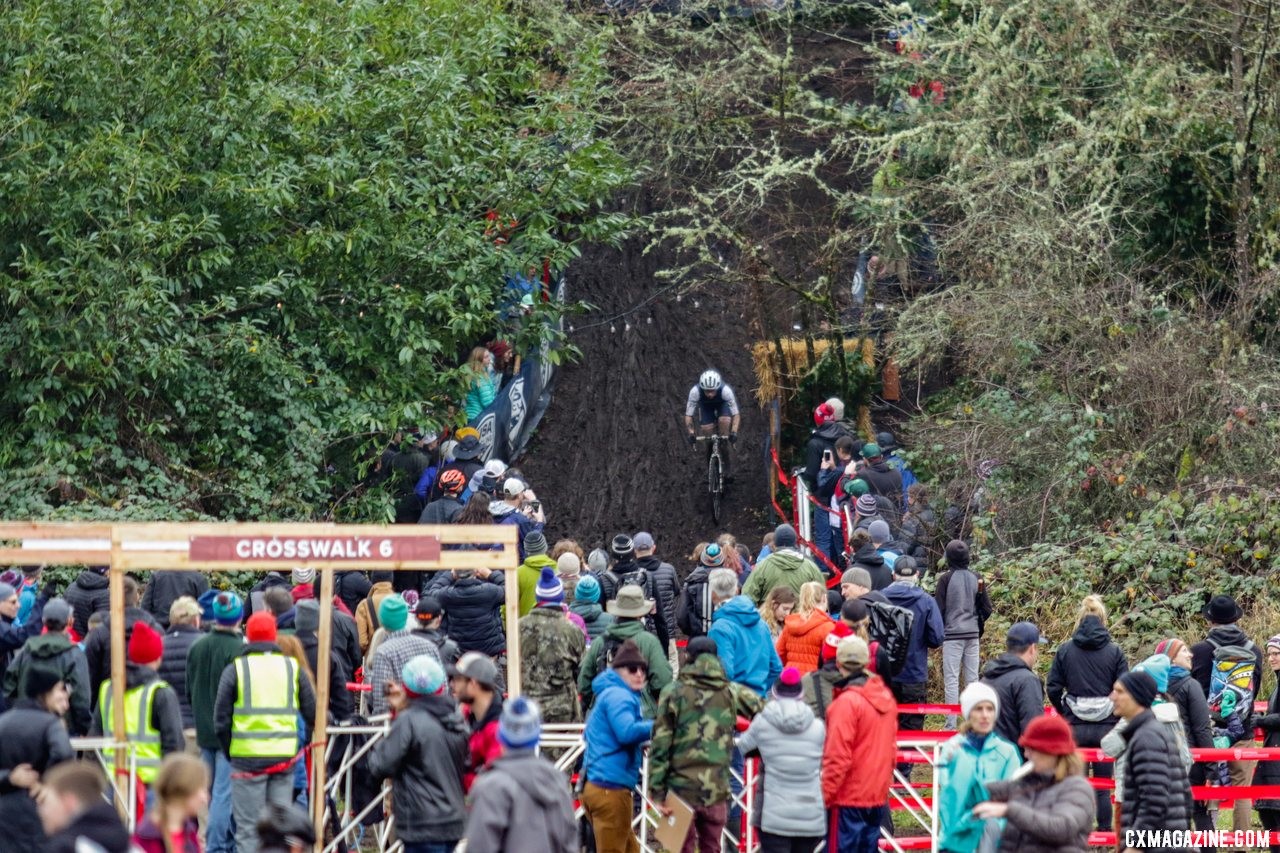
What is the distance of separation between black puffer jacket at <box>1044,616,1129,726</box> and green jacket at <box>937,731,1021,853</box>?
9.16ft

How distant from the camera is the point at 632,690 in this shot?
10797 millimetres

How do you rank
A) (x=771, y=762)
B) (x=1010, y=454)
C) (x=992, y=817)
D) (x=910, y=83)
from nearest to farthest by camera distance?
1. (x=992, y=817)
2. (x=771, y=762)
3. (x=1010, y=454)
4. (x=910, y=83)

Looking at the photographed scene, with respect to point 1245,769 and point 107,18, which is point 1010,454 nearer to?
point 1245,769

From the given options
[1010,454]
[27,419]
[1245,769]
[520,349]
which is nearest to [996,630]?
[1010,454]

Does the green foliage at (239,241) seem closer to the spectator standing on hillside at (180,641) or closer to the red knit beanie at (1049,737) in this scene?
the spectator standing on hillside at (180,641)

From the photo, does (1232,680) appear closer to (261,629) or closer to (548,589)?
(548,589)

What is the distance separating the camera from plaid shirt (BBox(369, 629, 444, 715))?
12.0 m

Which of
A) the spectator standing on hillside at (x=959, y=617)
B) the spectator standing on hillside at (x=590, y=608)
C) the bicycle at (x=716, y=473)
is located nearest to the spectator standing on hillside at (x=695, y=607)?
the spectator standing on hillside at (x=590, y=608)

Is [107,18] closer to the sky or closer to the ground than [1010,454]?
closer to the sky

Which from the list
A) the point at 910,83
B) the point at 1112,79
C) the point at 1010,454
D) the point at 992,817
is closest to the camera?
the point at 992,817

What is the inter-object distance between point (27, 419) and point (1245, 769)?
44.5 ft

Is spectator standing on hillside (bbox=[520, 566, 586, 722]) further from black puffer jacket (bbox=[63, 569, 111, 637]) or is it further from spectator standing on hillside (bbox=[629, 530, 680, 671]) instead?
black puffer jacket (bbox=[63, 569, 111, 637])

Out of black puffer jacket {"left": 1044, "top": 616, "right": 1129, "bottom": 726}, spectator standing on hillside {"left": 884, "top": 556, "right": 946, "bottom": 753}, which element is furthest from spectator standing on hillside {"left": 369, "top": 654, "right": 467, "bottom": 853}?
spectator standing on hillside {"left": 884, "top": 556, "right": 946, "bottom": 753}

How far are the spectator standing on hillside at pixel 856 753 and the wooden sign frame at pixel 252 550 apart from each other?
6.72 ft
